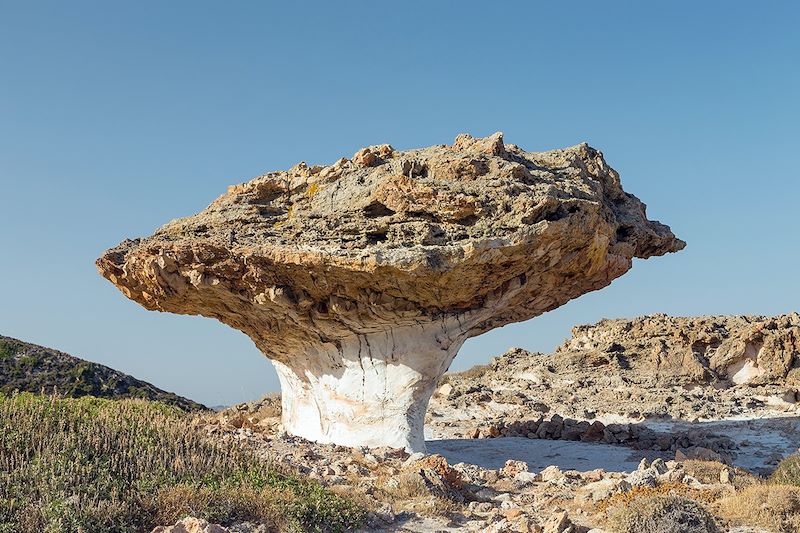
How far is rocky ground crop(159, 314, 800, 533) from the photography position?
870 centimetres

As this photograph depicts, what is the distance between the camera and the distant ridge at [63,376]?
27.4 metres

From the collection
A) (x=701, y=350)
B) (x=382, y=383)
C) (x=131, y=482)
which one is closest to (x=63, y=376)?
(x=382, y=383)

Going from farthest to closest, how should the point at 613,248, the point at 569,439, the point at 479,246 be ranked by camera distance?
the point at 569,439 < the point at 613,248 < the point at 479,246

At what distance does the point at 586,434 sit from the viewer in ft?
51.4

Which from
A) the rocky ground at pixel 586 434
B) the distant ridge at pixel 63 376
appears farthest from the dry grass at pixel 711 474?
the distant ridge at pixel 63 376

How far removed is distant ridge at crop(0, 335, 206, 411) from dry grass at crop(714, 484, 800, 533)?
21.7 m

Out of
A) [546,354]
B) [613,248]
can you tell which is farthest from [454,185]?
[546,354]

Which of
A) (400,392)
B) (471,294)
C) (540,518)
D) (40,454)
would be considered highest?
(471,294)

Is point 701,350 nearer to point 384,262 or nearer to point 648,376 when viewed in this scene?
point 648,376

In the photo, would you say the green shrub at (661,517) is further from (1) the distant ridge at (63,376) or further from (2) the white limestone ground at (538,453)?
(1) the distant ridge at (63,376)

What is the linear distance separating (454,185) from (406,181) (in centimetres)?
77

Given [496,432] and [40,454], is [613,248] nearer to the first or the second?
[496,432]

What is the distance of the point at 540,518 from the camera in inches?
331

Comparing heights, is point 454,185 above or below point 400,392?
above
